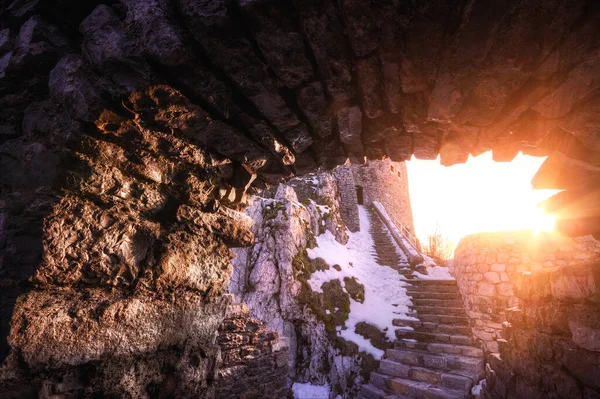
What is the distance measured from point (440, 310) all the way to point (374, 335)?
2104mm

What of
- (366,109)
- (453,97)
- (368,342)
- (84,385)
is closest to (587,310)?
(453,97)

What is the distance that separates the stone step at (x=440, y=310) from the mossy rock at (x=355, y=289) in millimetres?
1535

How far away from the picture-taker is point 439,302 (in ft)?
24.8

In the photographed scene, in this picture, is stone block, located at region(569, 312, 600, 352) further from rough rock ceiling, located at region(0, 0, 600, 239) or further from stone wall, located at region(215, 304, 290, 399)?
stone wall, located at region(215, 304, 290, 399)

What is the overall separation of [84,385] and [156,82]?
164 cm

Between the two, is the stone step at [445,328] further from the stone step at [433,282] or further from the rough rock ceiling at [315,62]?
the rough rock ceiling at [315,62]

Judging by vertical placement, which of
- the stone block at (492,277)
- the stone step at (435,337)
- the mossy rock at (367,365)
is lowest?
the mossy rock at (367,365)

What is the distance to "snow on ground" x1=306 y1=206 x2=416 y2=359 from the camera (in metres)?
6.99

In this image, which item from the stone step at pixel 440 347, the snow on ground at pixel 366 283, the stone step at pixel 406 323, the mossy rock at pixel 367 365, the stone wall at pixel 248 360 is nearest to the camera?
the stone wall at pixel 248 360

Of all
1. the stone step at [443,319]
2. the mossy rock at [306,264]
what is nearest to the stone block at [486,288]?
the stone step at [443,319]

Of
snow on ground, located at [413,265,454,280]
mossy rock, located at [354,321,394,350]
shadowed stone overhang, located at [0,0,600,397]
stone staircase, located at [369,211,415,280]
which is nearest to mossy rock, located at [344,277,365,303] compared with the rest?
mossy rock, located at [354,321,394,350]

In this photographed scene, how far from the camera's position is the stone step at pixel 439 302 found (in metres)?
7.32

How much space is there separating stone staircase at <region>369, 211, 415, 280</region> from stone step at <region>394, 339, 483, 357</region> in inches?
138

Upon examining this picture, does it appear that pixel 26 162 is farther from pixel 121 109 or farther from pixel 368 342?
pixel 368 342
